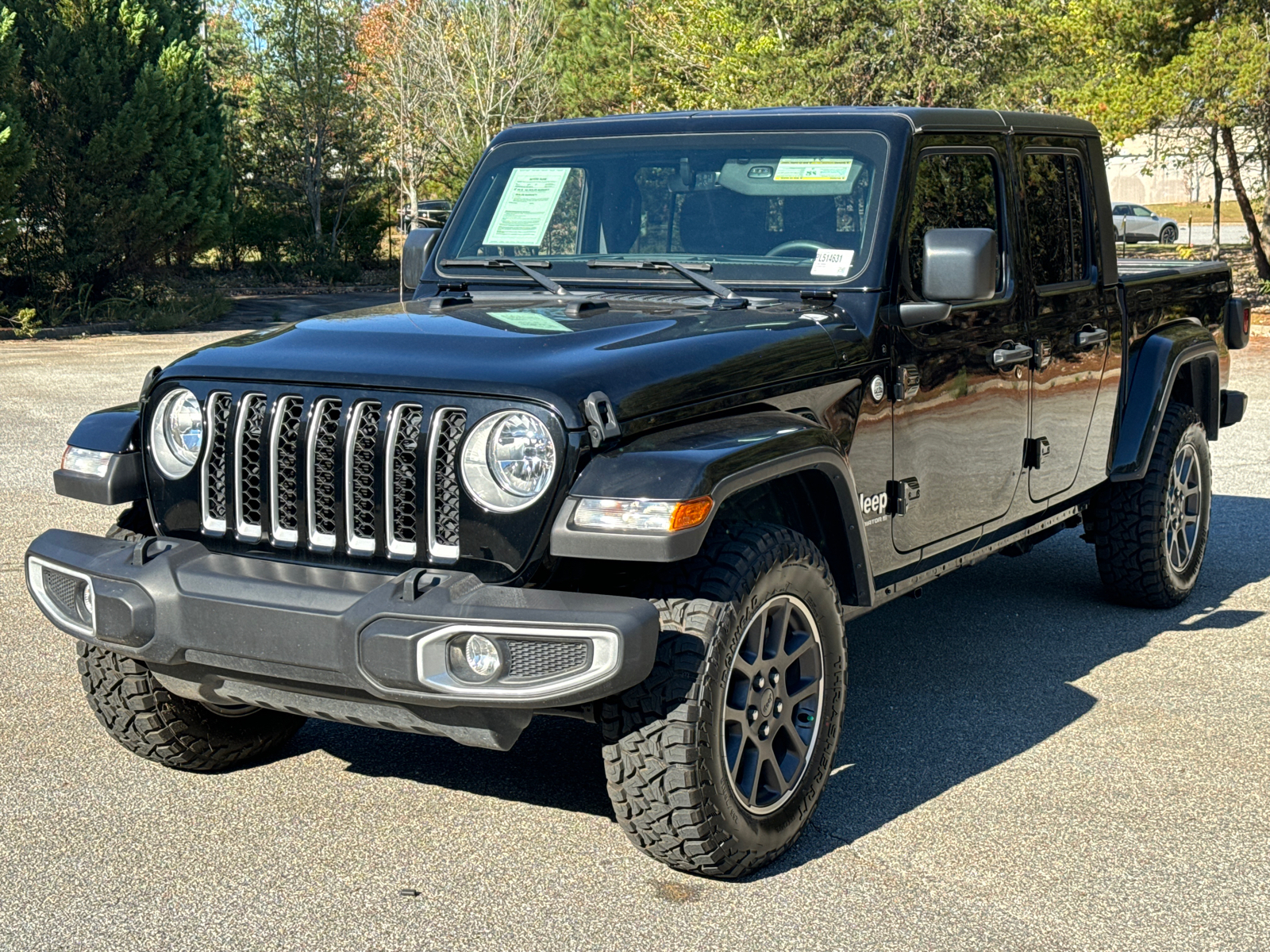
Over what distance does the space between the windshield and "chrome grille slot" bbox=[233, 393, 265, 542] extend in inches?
54.5

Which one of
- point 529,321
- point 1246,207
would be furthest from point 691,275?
point 1246,207

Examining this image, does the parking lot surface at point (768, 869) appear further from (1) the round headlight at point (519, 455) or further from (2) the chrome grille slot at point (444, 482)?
(1) the round headlight at point (519, 455)

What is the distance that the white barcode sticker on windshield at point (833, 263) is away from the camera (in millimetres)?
4504

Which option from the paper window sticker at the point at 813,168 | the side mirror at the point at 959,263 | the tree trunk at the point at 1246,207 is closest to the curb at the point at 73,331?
the tree trunk at the point at 1246,207

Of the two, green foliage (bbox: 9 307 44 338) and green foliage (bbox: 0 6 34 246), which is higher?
green foliage (bbox: 0 6 34 246)

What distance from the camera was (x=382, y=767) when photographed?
4.54m

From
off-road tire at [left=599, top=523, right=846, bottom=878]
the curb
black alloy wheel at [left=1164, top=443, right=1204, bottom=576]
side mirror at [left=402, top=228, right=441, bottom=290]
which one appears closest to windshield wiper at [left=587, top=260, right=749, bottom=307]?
side mirror at [left=402, top=228, right=441, bottom=290]

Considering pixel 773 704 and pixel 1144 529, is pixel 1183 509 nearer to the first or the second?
pixel 1144 529

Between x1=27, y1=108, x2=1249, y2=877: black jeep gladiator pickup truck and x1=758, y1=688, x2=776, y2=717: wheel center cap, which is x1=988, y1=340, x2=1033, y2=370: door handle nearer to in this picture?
x1=27, y1=108, x2=1249, y2=877: black jeep gladiator pickup truck

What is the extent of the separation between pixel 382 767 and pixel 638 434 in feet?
5.24

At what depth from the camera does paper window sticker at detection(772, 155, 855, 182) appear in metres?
4.64

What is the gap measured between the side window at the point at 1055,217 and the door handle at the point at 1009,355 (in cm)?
35

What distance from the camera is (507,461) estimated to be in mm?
3463

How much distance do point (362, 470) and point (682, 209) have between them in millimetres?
1703
